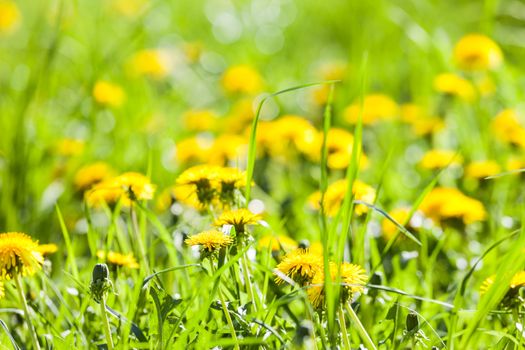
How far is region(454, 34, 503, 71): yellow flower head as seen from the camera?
2.73m

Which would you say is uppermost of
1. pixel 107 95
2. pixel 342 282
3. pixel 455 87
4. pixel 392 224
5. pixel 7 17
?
pixel 7 17

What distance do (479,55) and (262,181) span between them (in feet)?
2.94

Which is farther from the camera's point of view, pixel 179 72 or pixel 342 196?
pixel 179 72

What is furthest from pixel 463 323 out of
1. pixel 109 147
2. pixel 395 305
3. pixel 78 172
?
pixel 109 147

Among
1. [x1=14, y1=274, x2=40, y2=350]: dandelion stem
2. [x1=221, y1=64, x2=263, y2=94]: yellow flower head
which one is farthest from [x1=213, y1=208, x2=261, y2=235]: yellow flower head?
[x1=221, y1=64, x2=263, y2=94]: yellow flower head

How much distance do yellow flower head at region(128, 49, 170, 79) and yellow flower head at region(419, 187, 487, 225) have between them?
5.76ft

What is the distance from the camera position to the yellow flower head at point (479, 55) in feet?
8.96

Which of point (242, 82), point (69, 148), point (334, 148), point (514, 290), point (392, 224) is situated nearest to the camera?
point (514, 290)

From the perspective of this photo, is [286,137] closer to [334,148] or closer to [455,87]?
[334,148]

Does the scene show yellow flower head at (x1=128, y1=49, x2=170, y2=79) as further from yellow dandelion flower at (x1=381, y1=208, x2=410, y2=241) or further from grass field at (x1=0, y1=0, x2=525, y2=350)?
yellow dandelion flower at (x1=381, y1=208, x2=410, y2=241)

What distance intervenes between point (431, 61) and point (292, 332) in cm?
208

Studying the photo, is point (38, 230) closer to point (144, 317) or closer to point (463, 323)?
point (144, 317)

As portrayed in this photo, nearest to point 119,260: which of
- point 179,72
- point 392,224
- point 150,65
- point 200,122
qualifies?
point 392,224

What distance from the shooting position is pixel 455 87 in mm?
2727
